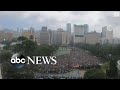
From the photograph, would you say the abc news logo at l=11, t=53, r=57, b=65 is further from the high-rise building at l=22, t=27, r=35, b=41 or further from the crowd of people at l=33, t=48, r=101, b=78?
the high-rise building at l=22, t=27, r=35, b=41

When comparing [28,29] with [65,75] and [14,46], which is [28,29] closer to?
[14,46]

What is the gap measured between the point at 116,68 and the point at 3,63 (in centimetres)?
230

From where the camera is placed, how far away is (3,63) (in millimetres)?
7645

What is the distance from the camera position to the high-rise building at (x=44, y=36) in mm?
7809

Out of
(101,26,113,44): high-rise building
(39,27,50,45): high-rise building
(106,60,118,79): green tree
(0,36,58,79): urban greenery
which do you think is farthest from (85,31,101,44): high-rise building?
(39,27,50,45): high-rise building

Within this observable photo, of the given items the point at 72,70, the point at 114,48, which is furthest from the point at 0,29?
the point at 114,48

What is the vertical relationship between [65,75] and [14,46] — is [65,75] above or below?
below

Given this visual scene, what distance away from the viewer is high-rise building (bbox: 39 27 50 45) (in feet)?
25.6

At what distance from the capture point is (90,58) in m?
7.97

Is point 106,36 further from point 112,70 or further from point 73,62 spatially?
point 73,62

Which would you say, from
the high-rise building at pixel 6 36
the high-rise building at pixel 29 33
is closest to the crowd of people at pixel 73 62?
the high-rise building at pixel 29 33

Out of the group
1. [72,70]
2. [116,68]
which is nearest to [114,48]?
[116,68]
